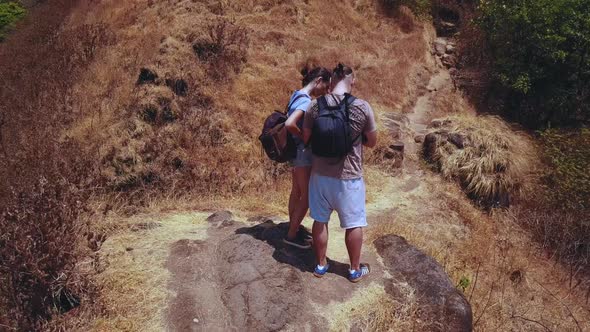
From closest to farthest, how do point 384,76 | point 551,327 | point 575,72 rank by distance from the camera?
point 551,327, point 575,72, point 384,76

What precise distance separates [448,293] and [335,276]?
41.8 inches

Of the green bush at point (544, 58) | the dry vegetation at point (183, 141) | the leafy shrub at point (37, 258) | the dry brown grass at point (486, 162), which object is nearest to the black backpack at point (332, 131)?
the dry vegetation at point (183, 141)

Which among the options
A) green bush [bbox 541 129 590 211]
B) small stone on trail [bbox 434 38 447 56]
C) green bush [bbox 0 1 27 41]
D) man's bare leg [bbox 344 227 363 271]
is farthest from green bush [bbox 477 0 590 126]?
green bush [bbox 0 1 27 41]

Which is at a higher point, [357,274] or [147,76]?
[147,76]

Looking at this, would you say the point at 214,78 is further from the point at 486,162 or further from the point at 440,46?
the point at 440,46

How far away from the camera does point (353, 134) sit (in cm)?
392

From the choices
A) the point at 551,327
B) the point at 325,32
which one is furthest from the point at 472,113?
the point at 551,327

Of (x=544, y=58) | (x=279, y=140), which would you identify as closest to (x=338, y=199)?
(x=279, y=140)

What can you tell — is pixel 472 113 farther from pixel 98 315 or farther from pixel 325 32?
pixel 98 315

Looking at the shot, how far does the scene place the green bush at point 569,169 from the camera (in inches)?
335

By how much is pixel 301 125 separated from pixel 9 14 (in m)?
14.0

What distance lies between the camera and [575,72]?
10.7 metres

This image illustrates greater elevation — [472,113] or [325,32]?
[325,32]

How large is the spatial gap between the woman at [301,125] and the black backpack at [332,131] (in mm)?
229
